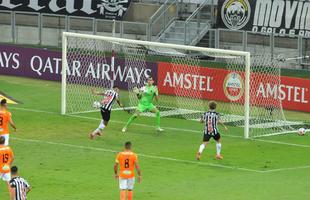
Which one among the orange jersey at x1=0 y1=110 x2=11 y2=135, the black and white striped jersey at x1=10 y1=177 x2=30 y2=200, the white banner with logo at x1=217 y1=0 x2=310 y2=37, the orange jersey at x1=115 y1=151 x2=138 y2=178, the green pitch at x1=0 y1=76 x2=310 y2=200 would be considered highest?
the white banner with logo at x1=217 y1=0 x2=310 y2=37

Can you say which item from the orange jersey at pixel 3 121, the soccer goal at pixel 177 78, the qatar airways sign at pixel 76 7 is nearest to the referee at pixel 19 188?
the orange jersey at pixel 3 121

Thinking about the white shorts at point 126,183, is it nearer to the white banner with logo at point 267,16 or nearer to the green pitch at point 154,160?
the green pitch at point 154,160

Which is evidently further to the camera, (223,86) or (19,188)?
(223,86)

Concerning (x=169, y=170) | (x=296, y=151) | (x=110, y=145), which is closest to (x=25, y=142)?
(x=110, y=145)

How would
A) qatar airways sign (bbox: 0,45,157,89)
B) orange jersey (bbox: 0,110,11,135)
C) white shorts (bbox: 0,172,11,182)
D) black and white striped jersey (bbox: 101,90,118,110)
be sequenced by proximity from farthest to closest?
1. qatar airways sign (bbox: 0,45,157,89)
2. black and white striped jersey (bbox: 101,90,118,110)
3. orange jersey (bbox: 0,110,11,135)
4. white shorts (bbox: 0,172,11,182)

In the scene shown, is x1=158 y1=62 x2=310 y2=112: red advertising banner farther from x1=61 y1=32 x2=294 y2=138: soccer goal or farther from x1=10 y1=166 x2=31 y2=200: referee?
x1=10 y1=166 x2=31 y2=200: referee

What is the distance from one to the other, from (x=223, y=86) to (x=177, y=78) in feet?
7.63

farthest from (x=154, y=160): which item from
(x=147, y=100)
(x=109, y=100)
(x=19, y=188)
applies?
(x=19, y=188)

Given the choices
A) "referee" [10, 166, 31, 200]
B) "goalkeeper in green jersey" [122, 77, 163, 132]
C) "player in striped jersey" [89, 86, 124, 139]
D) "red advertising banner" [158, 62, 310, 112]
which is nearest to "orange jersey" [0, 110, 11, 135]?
"player in striped jersey" [89, 86, 124, 139]

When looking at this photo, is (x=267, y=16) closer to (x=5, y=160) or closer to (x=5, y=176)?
(x=5, y=176)

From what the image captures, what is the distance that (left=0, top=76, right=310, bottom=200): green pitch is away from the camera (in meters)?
30.2

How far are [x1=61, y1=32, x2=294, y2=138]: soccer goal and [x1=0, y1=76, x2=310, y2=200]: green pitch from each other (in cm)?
122

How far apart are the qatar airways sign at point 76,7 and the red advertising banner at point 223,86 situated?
11.9m

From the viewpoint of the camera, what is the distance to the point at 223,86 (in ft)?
153
